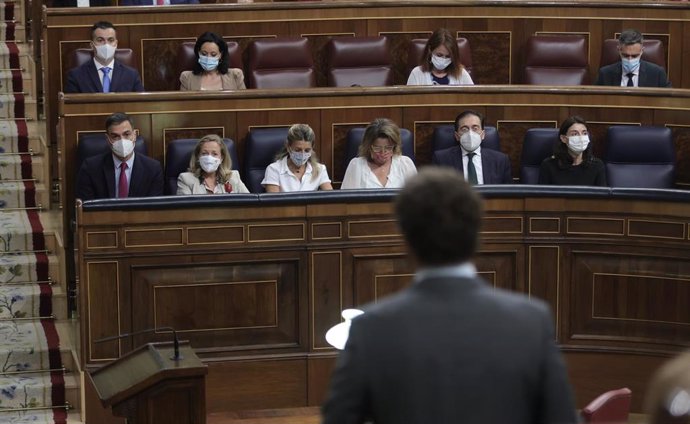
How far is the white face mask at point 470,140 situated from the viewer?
16.6 ft

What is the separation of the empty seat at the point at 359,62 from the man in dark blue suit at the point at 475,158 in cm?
100

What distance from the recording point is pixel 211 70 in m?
5.71

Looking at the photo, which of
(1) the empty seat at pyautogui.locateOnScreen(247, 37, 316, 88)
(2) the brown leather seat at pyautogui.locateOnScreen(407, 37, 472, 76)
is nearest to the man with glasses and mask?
(2) the brown leather seat at pyautogui.locateOnScreen(407, 37, 472, 76)

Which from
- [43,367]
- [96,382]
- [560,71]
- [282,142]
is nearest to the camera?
[96,382]

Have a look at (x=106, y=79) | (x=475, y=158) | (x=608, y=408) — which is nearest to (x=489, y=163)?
(x=475, y=158)

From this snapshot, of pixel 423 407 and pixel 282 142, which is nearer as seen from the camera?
pixel 423 407

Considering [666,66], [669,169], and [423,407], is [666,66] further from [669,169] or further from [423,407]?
[423,407]

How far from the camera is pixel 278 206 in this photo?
14.5ft

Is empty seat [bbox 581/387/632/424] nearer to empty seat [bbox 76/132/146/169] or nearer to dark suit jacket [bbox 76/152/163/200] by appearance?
dark suit jacket [bbox 76/152/163/200]

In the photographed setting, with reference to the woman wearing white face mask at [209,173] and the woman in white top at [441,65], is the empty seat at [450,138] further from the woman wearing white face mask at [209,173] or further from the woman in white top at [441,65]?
the woman wearing white face mask at [209,173]

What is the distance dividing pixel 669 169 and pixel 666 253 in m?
0.72

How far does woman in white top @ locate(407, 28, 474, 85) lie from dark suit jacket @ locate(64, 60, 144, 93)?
3.91 feet

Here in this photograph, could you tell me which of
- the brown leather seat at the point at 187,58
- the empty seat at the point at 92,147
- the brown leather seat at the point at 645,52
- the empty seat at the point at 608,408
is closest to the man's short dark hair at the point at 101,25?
the brown leather seat at the point at 187,58

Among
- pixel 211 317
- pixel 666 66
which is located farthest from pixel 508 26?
pixel 211 317
